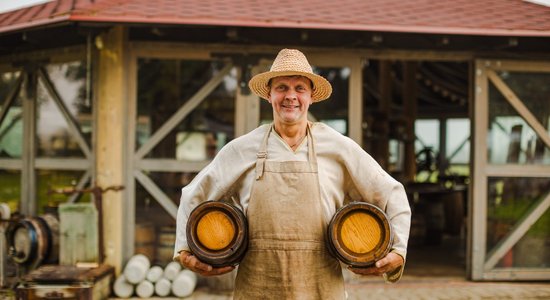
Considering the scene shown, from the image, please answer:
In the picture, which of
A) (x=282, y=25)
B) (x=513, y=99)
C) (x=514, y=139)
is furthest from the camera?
(x=514, y=139)

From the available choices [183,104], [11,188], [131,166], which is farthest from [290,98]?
[11,188]

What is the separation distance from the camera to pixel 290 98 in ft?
7.73

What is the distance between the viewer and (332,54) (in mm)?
5715

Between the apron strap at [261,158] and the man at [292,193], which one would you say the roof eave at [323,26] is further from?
the apron strap at [261,158]

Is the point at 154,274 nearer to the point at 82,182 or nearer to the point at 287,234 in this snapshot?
the point at 82,182

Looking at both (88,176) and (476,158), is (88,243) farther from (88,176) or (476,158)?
(476,158)

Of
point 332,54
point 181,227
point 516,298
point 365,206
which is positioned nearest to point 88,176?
point 332,54

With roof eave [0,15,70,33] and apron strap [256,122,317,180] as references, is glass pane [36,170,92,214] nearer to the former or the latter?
roof eave [0,15,70,33]

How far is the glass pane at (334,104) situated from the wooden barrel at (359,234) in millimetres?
3495

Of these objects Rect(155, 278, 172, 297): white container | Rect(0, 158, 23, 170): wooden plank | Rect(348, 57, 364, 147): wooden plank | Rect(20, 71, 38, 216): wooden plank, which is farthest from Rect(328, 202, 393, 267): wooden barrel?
Rect(0, 158, 23, 170): wooden plank

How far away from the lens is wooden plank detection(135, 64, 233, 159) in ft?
18.4

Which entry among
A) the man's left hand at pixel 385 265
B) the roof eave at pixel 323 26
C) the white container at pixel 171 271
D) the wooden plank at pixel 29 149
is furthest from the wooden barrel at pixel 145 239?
the man's left hand at pixel 385 265

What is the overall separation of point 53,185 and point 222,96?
230cm

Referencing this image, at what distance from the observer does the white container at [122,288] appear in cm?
526
